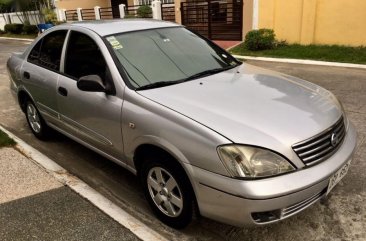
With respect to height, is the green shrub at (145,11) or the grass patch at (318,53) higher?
the green shrub at (145,11)

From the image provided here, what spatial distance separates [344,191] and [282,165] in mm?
1368

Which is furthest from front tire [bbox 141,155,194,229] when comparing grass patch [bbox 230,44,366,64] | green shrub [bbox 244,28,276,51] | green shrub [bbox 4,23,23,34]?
green shrub [bbox 4,23,23,34]

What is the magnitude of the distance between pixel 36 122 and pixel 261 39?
759 cm

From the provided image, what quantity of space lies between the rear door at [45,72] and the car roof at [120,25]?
1.32ft

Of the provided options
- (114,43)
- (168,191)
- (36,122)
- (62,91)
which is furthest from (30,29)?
(168,191)

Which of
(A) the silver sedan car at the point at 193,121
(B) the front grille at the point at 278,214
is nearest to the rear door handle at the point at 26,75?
(A) the silver sedan car at the point at 193,121

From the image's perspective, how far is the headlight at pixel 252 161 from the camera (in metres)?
2.51

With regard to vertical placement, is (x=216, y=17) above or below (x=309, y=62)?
above

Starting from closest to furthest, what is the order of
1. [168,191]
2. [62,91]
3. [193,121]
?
[193,121] → [168,191] → [62,91]

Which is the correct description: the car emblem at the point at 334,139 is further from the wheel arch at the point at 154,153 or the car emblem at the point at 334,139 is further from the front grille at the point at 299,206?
the wheel arch at the point at 154,153

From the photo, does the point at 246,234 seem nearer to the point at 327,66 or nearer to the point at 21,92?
the point at 21,92

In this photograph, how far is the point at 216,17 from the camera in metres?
13.7

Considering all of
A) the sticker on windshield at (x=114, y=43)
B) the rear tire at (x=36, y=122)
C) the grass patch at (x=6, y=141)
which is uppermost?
the sticker on windshield at (x=114, y=43)

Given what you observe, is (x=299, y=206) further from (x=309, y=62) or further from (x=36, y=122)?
(x=309, y=62)
